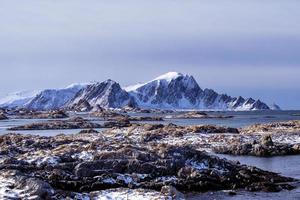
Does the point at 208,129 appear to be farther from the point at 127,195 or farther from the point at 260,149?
the point at 127,195

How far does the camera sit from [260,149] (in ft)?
188

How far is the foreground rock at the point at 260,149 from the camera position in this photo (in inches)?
2253

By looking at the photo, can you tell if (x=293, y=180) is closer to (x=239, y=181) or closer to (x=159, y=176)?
(x=239, y=181)

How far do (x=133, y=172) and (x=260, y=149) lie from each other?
72.8 ft

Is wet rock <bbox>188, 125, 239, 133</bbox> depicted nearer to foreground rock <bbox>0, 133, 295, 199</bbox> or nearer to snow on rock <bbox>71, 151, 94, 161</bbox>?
foreground rock <bbox>0, 133, 295, 199</bbox>

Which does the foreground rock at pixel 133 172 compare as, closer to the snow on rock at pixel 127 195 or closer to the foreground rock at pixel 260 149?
the snow on rock at pixel 127 195

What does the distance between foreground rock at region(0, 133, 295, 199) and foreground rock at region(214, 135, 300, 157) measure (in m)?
14.6

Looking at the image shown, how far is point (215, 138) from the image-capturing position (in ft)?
227

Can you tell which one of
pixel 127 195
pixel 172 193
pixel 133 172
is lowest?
pixel 127 195


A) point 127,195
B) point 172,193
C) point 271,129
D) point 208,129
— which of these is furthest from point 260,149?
point 271,129

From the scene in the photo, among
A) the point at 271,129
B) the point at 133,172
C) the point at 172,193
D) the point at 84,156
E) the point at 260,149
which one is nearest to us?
the point at 172,193

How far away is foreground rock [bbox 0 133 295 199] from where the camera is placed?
3597cm

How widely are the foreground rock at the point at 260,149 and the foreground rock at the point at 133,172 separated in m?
14.6

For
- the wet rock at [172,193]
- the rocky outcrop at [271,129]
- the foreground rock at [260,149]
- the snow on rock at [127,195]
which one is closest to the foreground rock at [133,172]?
the wet rock at [172,193]
